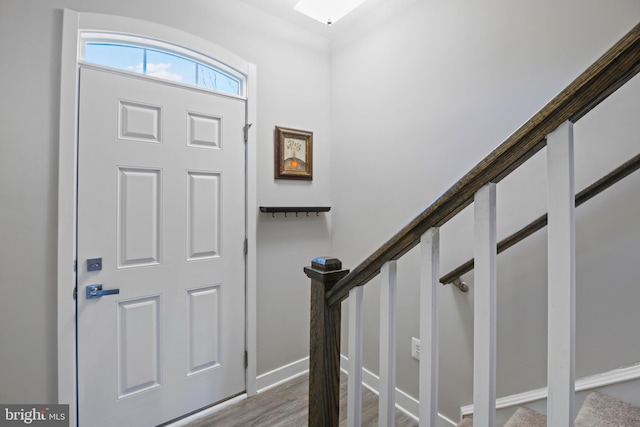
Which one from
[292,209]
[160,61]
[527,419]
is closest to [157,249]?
[292,209]

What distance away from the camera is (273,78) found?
2.33 metres

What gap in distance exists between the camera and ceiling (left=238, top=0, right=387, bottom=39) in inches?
84.2

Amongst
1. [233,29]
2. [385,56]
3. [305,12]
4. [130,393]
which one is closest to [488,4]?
[385,56]

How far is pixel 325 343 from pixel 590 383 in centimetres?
113

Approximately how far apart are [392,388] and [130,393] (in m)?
1.66

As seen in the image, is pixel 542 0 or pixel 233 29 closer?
pixel 542 0

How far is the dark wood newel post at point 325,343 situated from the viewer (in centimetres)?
109

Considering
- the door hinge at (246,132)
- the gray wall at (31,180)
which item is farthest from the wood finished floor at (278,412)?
the door hinge at (246,132)

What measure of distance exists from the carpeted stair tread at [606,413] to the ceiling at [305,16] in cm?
249

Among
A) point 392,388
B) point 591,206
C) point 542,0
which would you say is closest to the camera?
→ point 392,388

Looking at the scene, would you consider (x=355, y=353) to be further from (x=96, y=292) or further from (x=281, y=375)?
(x=281, y=375)

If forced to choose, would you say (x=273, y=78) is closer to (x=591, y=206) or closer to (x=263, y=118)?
(x=263, y=118)

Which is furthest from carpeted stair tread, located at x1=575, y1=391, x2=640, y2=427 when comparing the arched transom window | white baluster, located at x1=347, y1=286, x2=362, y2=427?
the arched transom window

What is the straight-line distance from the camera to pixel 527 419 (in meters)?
1.30
